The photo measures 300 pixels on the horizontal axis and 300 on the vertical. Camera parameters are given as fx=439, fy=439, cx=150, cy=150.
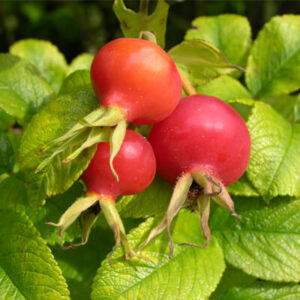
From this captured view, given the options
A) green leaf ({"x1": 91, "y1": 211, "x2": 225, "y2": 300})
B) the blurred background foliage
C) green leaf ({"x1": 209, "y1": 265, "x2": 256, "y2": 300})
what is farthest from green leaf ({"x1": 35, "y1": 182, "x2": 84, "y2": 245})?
the blurred background foliage

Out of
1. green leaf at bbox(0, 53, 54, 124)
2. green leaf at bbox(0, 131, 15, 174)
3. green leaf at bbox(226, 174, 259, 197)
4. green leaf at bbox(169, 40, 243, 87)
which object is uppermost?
green leaf at bbox(169, 40, 243, 87)

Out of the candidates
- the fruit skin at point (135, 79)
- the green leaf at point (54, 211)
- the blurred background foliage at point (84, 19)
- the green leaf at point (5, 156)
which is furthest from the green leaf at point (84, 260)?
the blurred background foliage at point (84, 19)

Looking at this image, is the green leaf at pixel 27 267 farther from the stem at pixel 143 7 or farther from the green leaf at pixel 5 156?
the stem at pixel 143 7

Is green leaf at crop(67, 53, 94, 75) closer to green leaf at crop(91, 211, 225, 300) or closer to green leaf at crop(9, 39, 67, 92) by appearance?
green leaf at crop(9, 39, 67, 92)

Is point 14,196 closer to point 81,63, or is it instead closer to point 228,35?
point 81,63

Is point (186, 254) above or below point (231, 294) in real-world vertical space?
above

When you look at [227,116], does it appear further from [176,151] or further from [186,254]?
[186,254]

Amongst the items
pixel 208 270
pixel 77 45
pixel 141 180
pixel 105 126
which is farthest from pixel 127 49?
pixel 77 45

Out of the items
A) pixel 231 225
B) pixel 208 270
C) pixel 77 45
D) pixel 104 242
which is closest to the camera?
pixel 208 270
